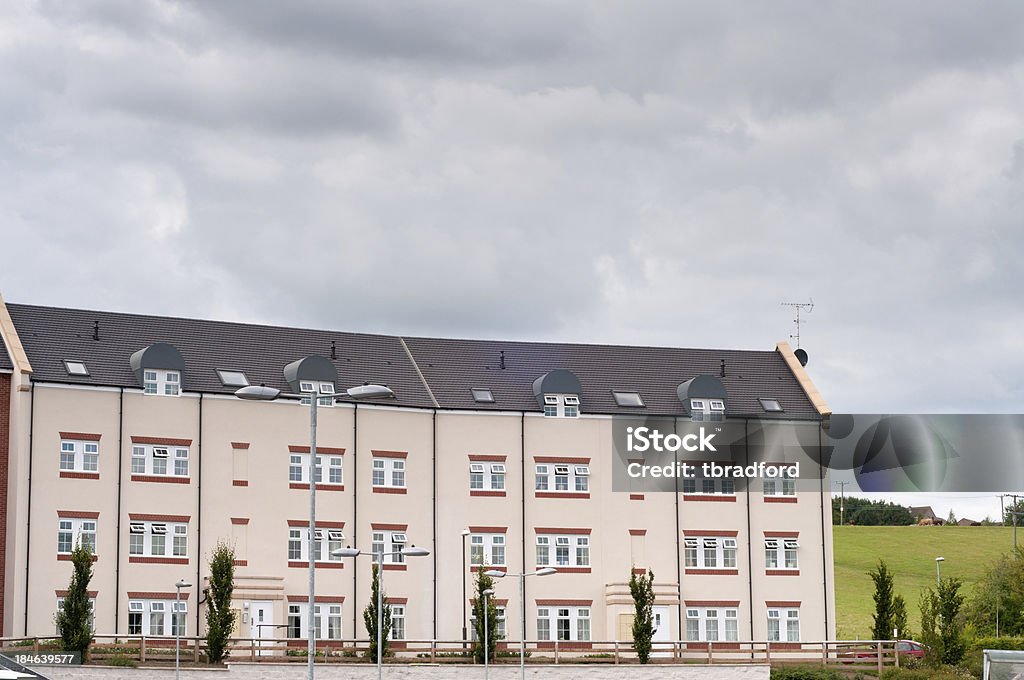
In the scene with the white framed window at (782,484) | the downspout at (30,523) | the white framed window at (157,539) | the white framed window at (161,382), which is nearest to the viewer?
the downspout at (30,523)

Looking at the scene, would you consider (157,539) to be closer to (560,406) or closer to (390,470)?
(390,470)

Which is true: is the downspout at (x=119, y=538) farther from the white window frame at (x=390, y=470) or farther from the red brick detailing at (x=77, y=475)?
the white window frame at (x=390, y=470)

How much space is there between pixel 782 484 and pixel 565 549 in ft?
37.4

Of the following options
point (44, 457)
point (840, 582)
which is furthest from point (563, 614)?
point (840, 582)

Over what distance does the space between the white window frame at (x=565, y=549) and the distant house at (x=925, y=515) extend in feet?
355

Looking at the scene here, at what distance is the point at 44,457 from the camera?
6419 cm

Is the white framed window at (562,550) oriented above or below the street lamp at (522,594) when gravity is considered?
above

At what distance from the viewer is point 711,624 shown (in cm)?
7244

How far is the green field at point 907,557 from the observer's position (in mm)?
123312

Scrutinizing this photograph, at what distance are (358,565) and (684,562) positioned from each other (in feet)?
50.6

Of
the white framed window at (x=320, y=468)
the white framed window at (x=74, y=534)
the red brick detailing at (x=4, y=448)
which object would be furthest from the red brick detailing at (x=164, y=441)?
the red brick detailing at (x=4, y=448)

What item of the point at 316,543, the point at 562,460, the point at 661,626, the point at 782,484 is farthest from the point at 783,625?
the point at 316,543

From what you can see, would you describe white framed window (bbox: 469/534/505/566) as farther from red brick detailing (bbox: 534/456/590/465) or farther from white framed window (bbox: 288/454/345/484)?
white framed window (bbox: 288/454/345/484)

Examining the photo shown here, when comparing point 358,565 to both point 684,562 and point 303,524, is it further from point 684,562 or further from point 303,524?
point 684,562
